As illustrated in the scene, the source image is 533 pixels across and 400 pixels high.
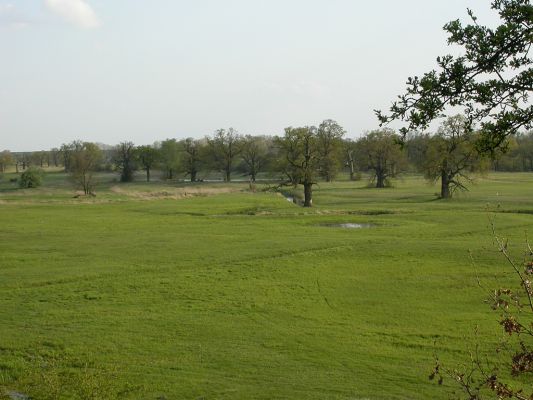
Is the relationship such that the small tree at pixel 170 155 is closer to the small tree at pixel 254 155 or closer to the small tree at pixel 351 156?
the small tree at pixel 254 155

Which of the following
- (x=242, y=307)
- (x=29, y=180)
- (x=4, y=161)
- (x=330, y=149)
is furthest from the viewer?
(x=4, y=161)

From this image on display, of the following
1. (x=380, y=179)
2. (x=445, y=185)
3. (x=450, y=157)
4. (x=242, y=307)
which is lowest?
(x=242, y=307)

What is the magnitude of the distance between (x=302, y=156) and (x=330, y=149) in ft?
57.7

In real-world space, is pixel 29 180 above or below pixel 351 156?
below

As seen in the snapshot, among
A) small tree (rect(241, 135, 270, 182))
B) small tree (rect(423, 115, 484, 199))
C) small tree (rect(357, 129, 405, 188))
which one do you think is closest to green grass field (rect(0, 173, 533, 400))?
small tree (rect(423, 115, 484, 199))

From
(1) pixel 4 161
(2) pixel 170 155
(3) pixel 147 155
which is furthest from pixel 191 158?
(1) pixel 4 161

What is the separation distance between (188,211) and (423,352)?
46.2m

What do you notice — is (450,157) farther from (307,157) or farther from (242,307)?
(242,307)

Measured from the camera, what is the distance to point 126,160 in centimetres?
12125

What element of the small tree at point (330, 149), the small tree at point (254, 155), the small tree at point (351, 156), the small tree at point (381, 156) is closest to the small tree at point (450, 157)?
the small tree at point (330, 149)

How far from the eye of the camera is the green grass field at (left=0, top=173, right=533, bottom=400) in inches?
603

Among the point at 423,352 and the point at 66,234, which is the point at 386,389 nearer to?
the point at 423,352

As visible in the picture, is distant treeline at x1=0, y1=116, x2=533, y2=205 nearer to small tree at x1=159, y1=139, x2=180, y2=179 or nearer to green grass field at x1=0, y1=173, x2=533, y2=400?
small tree at x1=159, y1=139, x2=180, y2=179

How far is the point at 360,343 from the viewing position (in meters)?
18.3
